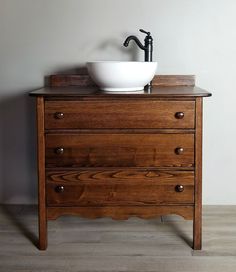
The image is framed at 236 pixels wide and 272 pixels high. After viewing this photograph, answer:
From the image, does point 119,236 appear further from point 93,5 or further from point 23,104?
point 93,5

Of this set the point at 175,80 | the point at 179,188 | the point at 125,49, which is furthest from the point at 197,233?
the point at 125,49

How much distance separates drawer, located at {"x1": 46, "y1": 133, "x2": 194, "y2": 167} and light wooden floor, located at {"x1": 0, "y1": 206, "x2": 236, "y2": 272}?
42 cm

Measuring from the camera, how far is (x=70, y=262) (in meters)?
2.05

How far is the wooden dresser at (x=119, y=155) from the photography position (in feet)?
6.88

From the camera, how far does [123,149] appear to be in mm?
2127

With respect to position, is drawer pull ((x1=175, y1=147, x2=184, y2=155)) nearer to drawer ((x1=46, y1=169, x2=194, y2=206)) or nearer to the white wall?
drawer ((x1=46, y1=169, x2=194, y2=206))

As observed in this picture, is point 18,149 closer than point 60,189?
No

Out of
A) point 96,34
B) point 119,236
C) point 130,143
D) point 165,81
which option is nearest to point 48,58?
point 96,34

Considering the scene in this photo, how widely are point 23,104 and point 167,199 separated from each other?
114cm

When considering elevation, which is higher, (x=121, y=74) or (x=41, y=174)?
(x=121, y=74)

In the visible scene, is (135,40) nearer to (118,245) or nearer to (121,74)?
(121,74)

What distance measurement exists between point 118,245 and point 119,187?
0.30 metres

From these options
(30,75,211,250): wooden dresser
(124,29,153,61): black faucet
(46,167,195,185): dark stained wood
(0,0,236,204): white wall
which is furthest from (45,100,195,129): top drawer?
(0,0,236,204): white wall

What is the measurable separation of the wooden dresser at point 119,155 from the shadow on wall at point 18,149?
0.67 metres
